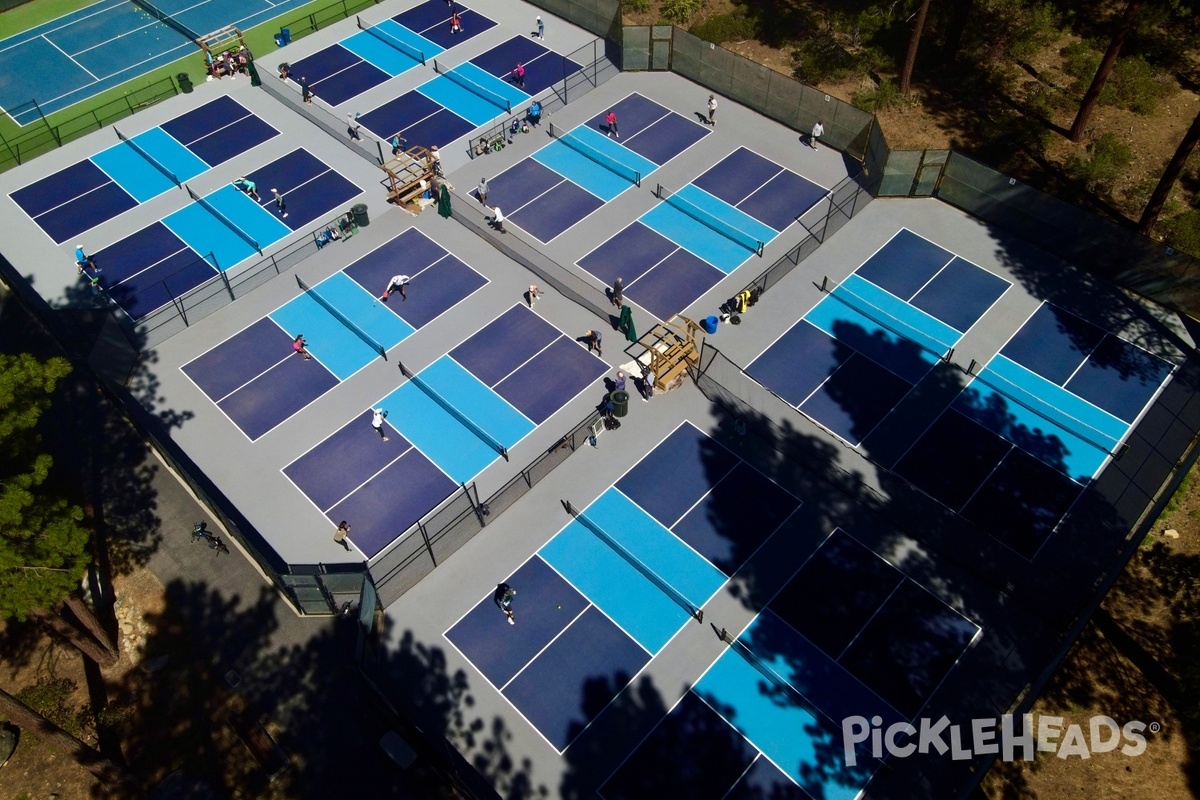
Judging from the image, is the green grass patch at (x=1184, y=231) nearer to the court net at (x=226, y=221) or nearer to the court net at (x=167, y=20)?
the court net at (x=226, y=221)

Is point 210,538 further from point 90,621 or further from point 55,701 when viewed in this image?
point 55,701

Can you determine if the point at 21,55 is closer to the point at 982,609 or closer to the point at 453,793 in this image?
the point at 453,793

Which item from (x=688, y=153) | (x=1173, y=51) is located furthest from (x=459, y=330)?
(x=1173, y=51)

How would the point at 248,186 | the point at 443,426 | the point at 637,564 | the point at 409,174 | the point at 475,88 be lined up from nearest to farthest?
1. the point at 637,564
2. the point at 443,426
3. the point at 248,186
4. the point at 409,174
5. the point at 475,88

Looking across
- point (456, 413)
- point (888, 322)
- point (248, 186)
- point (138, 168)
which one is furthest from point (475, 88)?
point (888, 322)

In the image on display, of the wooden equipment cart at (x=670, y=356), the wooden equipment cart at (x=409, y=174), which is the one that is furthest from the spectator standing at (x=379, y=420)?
the wooden equipment cart at (x=409, y=174)

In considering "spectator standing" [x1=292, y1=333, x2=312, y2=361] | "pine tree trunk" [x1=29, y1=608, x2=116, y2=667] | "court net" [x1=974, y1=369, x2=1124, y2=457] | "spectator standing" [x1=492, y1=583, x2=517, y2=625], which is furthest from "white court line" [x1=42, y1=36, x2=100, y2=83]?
"court net" [x1=974, y1=369, x2=1124, y2=457]
